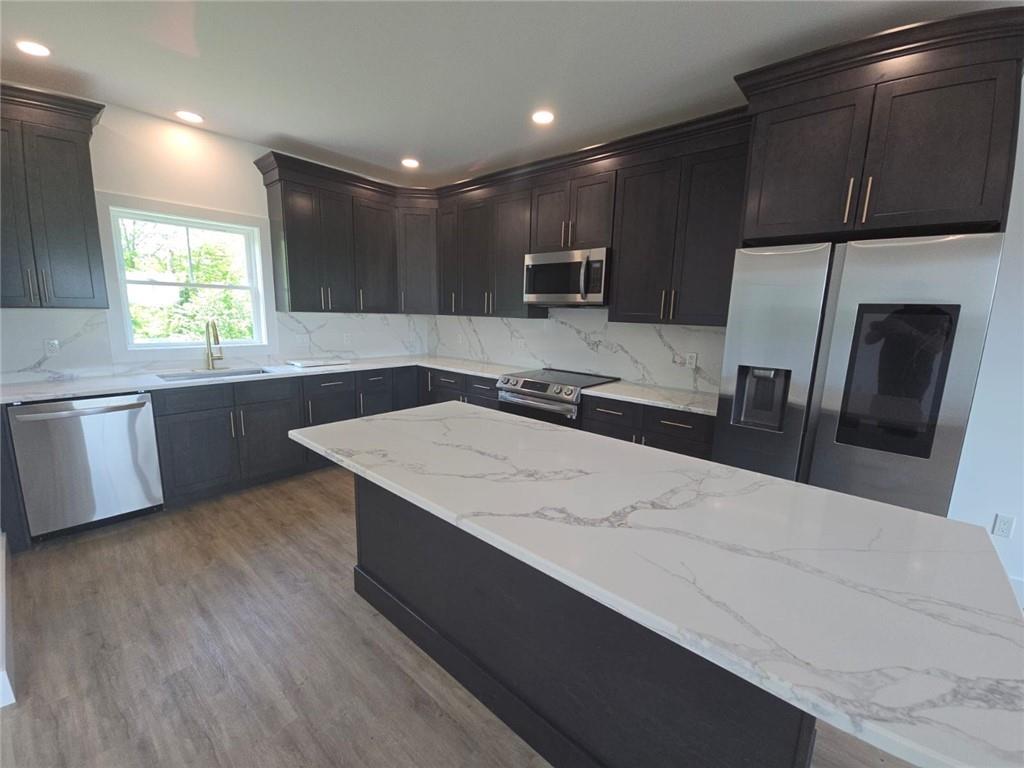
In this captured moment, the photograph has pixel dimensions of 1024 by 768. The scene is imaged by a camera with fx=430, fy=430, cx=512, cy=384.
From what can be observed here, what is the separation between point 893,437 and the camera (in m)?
1.93

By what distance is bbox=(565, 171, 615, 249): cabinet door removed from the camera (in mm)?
3146

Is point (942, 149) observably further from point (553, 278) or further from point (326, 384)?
point (326, 384)

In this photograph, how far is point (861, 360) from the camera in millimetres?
1969

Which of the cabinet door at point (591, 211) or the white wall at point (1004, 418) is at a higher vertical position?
the cabinet door at point (591, 211)

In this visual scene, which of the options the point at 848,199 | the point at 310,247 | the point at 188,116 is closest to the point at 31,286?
the point at 188,116

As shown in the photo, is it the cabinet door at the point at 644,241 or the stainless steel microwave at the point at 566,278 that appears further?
the stainless steel microwave at the point at 566,278

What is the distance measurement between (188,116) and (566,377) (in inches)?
132

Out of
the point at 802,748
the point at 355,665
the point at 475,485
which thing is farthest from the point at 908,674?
the point at 355,665

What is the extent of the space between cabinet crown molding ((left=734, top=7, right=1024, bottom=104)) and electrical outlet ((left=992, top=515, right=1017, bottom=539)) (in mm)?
2105

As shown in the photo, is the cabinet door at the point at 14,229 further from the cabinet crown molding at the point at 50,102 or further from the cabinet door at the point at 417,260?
the cabinet door at the point at 417,260

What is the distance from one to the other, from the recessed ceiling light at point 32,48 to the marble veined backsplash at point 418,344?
148 cm

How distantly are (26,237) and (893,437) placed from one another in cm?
474

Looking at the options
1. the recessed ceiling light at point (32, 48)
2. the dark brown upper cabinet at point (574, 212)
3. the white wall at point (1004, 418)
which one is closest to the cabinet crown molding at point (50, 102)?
the recessed ceiling light at point (32, 48)

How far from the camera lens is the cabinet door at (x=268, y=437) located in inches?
131
